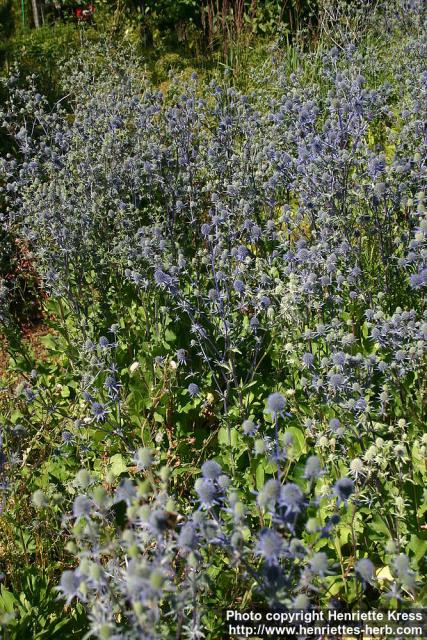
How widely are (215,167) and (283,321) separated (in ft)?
5.06

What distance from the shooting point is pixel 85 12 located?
11805 millimetres

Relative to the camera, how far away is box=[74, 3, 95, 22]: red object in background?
463 inches

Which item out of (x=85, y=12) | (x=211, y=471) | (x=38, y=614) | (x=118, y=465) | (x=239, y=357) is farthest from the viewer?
(x=85, y=12)

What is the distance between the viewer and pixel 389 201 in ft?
12.7

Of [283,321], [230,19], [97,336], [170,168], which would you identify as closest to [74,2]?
→ [230,19]

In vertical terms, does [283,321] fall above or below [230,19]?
below

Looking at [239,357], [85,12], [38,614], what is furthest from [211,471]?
[85,12]

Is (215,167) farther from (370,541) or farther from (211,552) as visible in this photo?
(211,552)

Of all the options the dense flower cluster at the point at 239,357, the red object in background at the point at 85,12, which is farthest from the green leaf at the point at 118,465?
the red object in background at the point at 85,12

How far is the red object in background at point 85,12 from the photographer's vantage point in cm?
1177

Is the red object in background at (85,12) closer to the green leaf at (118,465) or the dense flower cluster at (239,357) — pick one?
the dense flower cluster at (239,357)

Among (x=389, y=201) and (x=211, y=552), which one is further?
(x=389, y=201)

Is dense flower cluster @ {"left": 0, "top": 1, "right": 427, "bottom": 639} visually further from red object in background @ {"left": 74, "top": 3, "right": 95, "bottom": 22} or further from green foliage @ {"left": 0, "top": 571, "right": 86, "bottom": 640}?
red object in background @ {"left": 74, "top": 3, "right": 95, "bottom": 22}

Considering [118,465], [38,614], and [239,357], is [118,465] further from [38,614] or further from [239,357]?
[239,357]
